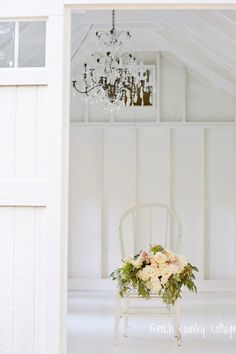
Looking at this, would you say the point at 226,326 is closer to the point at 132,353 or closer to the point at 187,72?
the point at 132,353

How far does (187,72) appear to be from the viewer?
7895 mm

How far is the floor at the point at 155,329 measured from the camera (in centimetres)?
422

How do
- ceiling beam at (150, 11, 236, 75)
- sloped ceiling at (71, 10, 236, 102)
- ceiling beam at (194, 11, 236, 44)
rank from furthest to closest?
1. ceiling beam at (150, 11, 236, 75)
2. sloped ceiling at (71, 10, 236, 102)
3. ceiling beam at (194, 11, 236, 44)

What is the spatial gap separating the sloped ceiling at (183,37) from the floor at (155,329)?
249 centimetres

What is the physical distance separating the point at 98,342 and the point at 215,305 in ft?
8.00

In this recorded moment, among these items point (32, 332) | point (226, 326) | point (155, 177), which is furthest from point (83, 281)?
point (32, 332)

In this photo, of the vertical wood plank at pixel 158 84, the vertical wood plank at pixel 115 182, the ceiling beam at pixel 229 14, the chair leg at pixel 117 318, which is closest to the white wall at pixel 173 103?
the vertical wood plank at pixel 158 84

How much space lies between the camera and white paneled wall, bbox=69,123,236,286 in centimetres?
774

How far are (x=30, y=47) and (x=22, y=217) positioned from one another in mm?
726

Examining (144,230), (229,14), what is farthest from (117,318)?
(144,230)

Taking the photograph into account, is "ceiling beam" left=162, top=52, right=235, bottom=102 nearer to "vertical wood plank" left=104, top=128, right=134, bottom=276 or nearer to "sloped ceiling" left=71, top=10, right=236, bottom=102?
"sloped ceiling" left=71, top=10, right=236, bottom=102

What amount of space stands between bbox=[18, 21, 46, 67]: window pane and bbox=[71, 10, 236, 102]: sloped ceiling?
2248mm

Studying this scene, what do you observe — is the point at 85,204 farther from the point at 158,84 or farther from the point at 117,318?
the point at 117,318

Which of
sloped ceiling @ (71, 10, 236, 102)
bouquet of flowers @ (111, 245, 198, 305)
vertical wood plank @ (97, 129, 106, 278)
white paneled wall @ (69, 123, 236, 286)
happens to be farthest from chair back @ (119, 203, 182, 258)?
bouquet of flowers @ (111, 245, 198, 305)
